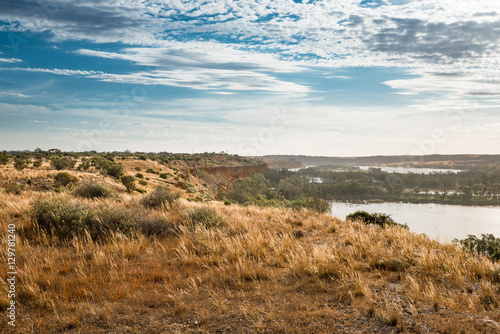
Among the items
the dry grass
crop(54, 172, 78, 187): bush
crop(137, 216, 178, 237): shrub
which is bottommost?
the dry grass

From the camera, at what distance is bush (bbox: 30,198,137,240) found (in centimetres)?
880

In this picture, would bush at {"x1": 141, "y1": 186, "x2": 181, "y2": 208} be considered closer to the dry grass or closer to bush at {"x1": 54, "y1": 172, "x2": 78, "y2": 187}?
the dry grass

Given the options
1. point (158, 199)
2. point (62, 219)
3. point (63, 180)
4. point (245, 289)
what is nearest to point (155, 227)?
point (62, 219)

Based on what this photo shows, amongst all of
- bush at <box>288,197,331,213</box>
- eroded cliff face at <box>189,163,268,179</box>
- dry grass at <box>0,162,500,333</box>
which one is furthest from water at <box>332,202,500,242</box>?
dry grass at <box>0,162,500,333</box>

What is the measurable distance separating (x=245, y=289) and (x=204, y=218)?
505cm

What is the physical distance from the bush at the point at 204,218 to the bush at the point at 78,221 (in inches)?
71.8

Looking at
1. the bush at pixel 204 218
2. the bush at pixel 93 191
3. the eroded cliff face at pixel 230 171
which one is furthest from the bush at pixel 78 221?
the eroded cliff face at pixel 230 171

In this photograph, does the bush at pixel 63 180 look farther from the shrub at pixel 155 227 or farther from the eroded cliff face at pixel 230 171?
the eroded cliff face at pixel 230 171

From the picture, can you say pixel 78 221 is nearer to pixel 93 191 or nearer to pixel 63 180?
pixel 93 191

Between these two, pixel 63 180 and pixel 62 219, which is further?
pixel 63 180

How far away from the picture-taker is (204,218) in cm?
1029

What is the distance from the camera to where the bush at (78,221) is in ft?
28.9

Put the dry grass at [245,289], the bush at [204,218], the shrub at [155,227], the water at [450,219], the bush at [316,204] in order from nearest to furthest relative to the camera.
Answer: the dry grass at [245,289], the shrub at [155,227], the bush at [204,218], the bush at [316,204], the water at [450,219]

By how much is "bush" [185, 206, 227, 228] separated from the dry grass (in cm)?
197
